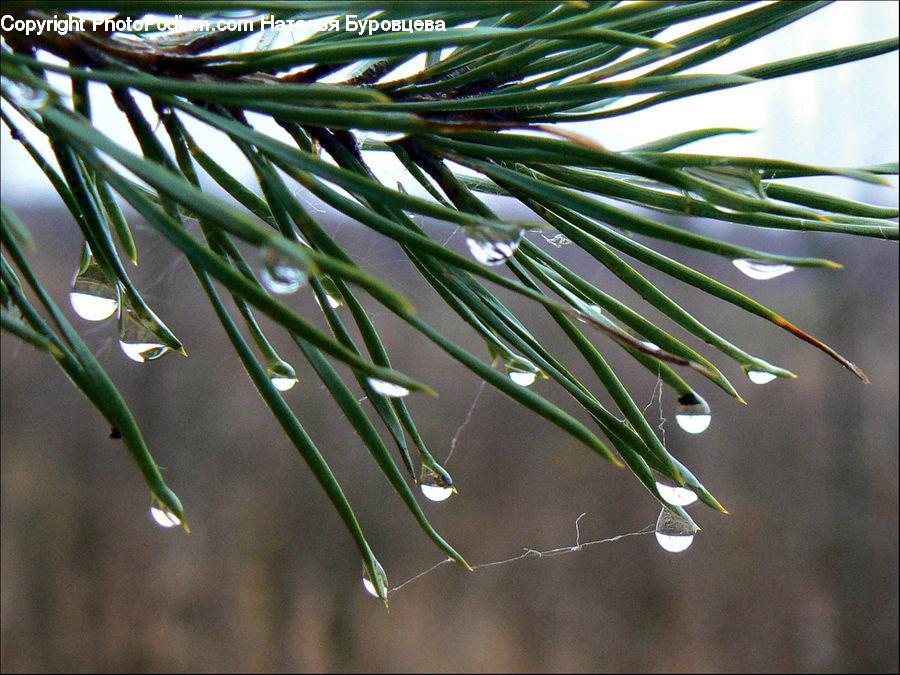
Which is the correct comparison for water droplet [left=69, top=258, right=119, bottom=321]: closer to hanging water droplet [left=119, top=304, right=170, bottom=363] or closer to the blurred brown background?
hanging water droplet [left=119, top=304, right=170, bottom=363]

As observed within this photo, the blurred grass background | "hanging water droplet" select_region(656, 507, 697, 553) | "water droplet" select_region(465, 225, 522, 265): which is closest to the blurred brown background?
the blurred grass background

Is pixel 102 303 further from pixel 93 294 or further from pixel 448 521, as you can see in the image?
Result: pixel 448 521

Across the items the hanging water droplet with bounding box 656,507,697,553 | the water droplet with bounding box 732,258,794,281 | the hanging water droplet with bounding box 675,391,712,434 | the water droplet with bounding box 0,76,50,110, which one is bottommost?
the hanging water droplet with bounding box 656,507,697,553

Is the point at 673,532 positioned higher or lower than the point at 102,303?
lower

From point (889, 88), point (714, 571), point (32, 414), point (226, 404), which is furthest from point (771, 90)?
point (32, 414)

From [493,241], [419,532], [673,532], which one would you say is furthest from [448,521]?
[493,241]

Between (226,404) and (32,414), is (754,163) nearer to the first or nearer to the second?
(226,404)

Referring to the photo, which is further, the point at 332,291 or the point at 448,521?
the point at 448,521
